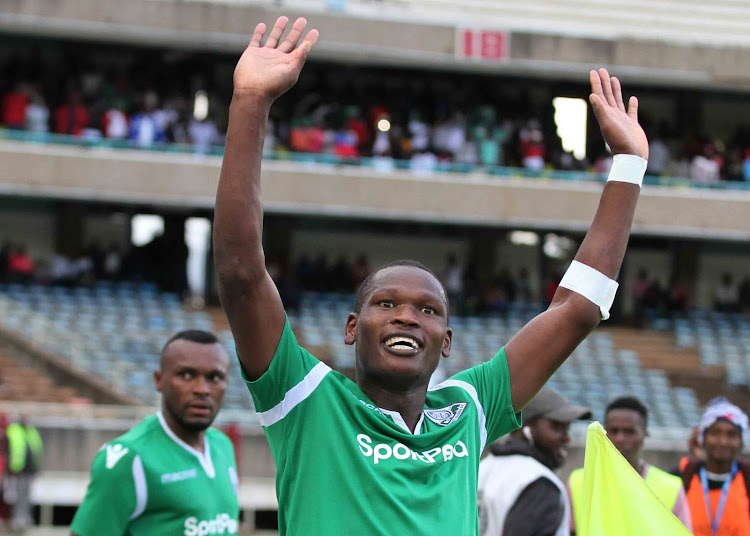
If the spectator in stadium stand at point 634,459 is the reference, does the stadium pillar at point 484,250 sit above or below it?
below

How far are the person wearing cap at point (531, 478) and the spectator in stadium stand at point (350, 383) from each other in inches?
59.1

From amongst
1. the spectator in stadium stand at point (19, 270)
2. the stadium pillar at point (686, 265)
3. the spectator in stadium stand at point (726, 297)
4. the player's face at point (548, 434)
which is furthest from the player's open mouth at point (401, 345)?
the stadium pillar at point (686, 265)

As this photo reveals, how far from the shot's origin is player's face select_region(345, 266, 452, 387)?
3459mm

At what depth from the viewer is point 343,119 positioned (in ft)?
89.4

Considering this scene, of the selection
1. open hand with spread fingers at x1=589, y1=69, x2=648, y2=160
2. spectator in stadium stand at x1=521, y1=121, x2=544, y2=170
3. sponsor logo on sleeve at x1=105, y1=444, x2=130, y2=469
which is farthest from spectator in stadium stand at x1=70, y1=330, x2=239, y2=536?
spectator in stadium stand at x1=521, y1=121, x2=544, y2=170

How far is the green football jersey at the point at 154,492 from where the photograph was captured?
5281 millimetres

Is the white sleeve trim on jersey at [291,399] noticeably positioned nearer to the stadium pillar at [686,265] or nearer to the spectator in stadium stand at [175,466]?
the spectator in stadium stand at [175,466]

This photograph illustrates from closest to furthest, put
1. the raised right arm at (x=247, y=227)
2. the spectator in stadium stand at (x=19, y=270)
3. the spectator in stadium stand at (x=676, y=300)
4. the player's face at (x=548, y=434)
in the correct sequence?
the raised right arm at (x=247, y=227) → the player's face at (x=548, y=434) → the spectator in stadium stand at (x=19, y=270) → the spectator in stadium stand at (x=676, y=300)

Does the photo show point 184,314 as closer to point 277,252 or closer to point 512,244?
point 277,252

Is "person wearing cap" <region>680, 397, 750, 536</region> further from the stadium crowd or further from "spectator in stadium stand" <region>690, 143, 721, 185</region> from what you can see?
"spectator in stadium stand" <region>690, 143, 721, 185</region>

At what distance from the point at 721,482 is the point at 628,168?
356 cm

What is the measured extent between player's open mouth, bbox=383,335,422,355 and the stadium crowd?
876 inches

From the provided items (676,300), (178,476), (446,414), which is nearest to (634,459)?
(178,476)

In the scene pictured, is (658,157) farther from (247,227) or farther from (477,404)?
(247,227)
